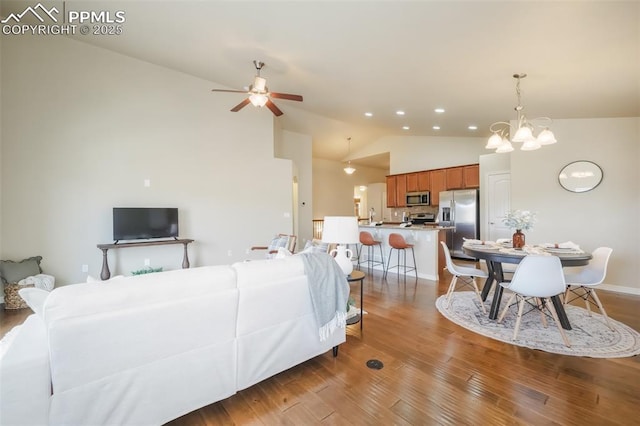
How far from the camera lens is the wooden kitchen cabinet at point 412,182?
7.91 meters

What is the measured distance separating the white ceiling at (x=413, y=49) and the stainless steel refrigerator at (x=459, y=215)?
2143mm

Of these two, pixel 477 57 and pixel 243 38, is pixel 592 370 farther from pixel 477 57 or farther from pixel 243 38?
pixel 243 38

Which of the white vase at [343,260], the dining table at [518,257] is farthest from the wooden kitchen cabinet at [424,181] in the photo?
the white vase at [343,260]

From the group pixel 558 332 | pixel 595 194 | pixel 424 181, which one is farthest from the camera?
pixel 424 181

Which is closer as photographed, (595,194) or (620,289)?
(620,289)

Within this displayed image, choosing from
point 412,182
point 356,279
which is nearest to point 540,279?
point 356,279

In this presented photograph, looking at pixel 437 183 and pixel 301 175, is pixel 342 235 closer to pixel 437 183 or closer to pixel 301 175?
pixel 301 175

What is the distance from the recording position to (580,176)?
4.23 m

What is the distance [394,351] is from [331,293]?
2.82ft

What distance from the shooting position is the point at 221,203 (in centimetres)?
545

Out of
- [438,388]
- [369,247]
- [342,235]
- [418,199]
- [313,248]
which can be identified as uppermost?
[418,199]

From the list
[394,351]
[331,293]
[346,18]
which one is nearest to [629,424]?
[394,351]

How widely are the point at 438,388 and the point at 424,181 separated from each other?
6.59 metres

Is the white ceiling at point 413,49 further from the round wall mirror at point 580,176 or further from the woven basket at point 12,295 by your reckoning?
the woven basket at point 12,295
